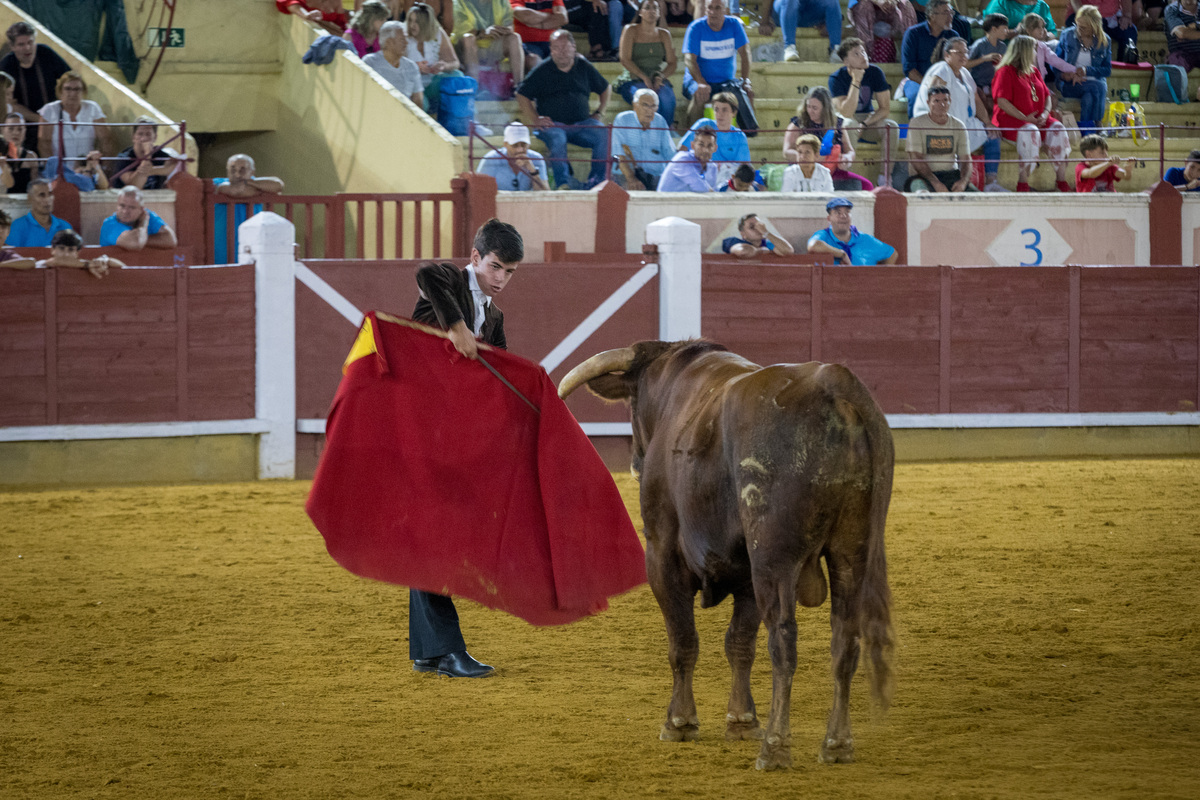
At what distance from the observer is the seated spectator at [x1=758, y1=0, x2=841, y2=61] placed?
46.6 feet

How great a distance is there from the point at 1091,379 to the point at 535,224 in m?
4.54

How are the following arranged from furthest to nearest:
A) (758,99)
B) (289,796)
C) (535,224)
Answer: (758,99), (535,224), (289,796)

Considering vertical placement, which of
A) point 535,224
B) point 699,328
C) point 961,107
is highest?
point 961,107

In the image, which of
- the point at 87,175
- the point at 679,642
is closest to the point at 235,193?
the point at 87,175

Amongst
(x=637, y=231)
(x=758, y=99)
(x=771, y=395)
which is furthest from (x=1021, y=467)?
(x=771, y=395)

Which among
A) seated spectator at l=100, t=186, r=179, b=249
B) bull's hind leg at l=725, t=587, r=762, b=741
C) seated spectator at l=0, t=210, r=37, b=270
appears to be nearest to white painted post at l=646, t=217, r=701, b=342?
seated spectator at l=100, t=186, r=179, b=249

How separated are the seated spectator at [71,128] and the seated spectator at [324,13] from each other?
259cm

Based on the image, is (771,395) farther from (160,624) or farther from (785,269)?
(785,269)

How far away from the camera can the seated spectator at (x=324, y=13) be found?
12.9 metres

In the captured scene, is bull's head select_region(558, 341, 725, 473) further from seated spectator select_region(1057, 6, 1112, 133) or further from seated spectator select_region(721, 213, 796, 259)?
seated spectator select_region(1057, 6, 1112, 133)

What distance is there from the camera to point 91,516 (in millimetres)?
8461

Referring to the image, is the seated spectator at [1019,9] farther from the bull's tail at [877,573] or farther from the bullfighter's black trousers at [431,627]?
the bull's tail at [877,573]

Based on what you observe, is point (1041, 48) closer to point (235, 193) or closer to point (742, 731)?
point (235, 193)

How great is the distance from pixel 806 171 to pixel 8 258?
602cm
